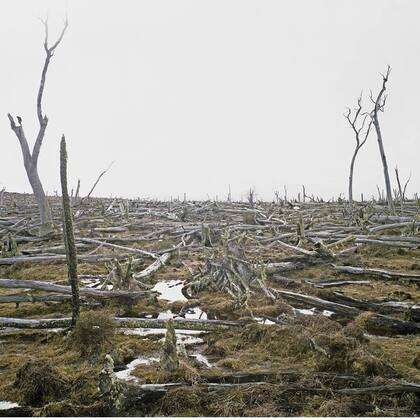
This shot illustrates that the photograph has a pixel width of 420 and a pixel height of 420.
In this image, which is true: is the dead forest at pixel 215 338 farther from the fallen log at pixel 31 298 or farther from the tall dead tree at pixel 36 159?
the tall dead tree at pixel 36 159

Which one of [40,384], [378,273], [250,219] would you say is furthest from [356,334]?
[250,219]

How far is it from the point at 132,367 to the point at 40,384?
3.48 ft

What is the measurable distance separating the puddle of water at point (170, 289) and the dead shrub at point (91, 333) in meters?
2.42

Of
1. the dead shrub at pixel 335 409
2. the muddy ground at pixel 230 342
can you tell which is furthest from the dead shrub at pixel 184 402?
the dead shrub at pixel 335 409

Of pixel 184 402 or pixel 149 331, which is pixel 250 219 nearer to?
pixel 149 331

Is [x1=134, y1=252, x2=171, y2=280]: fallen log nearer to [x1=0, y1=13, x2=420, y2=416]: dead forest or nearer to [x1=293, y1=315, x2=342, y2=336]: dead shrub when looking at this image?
[x1=0, y1=13, x2=420, y2=416]: dead forest

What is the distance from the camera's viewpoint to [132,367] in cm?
464

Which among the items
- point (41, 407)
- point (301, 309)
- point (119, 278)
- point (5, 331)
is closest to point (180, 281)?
point (119, 278)

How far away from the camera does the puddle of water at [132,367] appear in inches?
171

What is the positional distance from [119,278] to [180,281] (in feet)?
6.33

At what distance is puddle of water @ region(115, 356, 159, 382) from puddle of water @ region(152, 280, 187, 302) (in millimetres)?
2729

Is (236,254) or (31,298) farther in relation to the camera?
(236,254)

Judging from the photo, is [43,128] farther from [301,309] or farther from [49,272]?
[301,309]

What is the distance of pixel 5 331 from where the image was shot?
5668 mm
